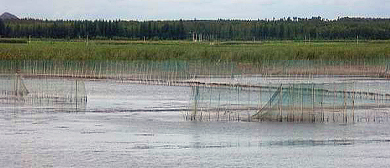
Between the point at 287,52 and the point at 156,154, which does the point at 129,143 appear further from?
the point at 287,52

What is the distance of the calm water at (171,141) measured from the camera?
80.2 feet

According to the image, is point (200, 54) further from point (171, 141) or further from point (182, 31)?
point (182, 31)

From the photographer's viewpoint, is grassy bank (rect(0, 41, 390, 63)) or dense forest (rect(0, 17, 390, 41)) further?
dense forest (rect(0, 17, 390, 41))

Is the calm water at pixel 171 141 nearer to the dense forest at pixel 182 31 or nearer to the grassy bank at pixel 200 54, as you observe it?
the grassy bank at pixel 200 54

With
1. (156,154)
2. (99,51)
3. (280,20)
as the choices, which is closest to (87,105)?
(156,154)

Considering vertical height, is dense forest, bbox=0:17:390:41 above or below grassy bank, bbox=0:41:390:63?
above

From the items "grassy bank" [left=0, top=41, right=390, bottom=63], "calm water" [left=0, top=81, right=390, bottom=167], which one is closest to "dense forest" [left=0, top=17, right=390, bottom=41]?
"grassy bank" [left=0, top=41, right=390, bottom=63]

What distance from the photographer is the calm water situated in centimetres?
2445

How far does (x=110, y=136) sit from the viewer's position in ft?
97.0

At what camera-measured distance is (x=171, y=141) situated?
93.0 ft

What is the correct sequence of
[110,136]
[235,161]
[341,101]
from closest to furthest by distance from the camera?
[235,161]
[110,136]
[341,101]

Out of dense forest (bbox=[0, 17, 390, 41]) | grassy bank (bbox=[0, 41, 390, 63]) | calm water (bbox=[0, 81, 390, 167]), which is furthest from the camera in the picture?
dense forest (bbox=[0, 17, 390, 41])

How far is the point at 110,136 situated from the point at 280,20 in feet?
503

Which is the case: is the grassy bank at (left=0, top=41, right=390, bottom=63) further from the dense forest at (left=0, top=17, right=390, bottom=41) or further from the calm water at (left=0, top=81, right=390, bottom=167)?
the dense forest at (left=0, top=17, right=390, bottom=41)
